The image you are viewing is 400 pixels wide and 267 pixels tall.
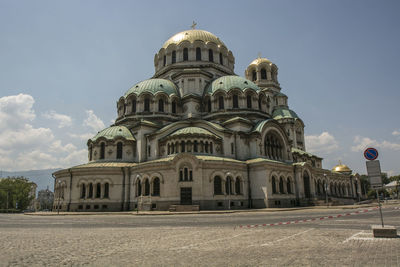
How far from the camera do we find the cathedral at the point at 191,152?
113ft

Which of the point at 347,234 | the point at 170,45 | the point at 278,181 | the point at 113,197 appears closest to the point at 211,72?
the point at 170,45

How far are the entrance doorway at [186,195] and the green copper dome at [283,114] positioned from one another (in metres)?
30.7

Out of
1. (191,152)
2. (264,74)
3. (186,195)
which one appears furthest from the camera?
(264,74)

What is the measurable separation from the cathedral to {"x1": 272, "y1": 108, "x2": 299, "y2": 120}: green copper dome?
26.0 ft

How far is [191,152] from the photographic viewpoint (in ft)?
120

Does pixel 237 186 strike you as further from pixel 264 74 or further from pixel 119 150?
pixel 264 74

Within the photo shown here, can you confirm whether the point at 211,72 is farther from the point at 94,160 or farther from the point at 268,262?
the point at 268,262

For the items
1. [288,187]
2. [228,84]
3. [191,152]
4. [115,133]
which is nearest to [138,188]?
[191,152]

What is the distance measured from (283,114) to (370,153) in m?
47.7

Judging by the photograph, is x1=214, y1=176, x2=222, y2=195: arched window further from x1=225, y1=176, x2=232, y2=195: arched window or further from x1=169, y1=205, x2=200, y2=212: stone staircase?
x1=169, y1=205, x2=200, y2=212: stone staircase

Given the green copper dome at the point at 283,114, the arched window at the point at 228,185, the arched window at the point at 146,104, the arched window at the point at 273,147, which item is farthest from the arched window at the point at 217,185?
the green copper dome at the point at 283,114

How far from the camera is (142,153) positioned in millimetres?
41875

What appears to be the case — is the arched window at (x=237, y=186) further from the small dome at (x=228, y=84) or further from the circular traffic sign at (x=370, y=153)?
the circular traffic sign at (x=370, y=153)

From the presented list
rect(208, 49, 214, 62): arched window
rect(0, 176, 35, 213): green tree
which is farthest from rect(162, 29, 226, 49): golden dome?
rect(0, 176, 35, 213): green tree
